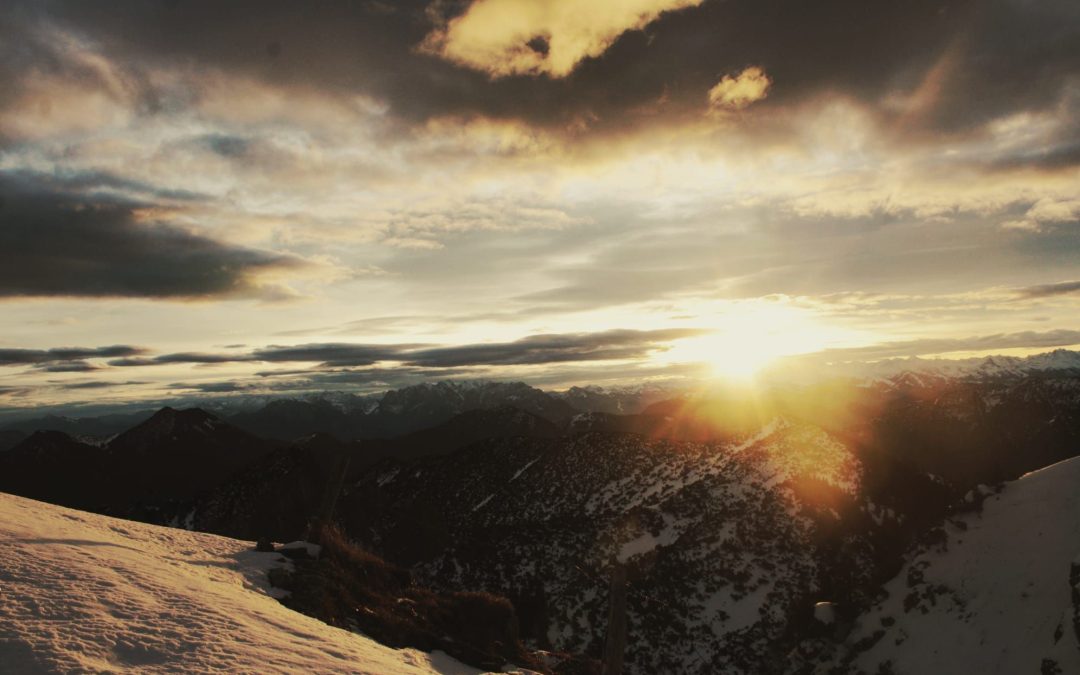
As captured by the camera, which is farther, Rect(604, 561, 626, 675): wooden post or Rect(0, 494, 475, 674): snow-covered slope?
Rect(604, 561, 626, 675): wooden post

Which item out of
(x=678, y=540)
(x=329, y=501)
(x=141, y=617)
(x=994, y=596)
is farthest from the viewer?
(x=678, y=540)

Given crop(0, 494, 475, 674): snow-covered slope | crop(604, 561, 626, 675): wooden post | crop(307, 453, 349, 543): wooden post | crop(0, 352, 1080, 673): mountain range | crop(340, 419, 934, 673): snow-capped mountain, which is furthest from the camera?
crop(340, 419, 934, 673): snow-capped mountain

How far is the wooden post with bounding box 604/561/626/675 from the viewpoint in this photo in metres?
15.6

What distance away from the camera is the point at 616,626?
52.1ft

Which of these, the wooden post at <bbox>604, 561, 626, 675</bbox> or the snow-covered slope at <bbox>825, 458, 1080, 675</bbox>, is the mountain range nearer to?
the snow-covered slope at <bbox>825, 458, 1080, 675</bbox>

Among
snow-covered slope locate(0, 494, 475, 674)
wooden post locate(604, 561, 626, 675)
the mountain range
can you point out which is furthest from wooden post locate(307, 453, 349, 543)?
wooden post locate(604, 561, 626, 675)

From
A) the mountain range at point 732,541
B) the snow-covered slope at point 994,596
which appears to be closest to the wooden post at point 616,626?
the mountain range at point 732,541

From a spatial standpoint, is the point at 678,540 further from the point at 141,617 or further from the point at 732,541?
the point at 141,617

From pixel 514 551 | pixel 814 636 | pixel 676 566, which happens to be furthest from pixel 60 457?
pixel 814 636

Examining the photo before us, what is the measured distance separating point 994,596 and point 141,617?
44.2 m

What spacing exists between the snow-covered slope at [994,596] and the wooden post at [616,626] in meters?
25.5

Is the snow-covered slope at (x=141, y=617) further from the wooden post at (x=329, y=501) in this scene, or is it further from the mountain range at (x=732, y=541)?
the mountain range at (x=732, y=541)

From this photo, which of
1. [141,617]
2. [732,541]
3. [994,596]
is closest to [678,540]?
[732,541]

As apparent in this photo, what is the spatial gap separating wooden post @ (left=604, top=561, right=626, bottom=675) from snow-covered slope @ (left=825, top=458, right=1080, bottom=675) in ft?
83.8
